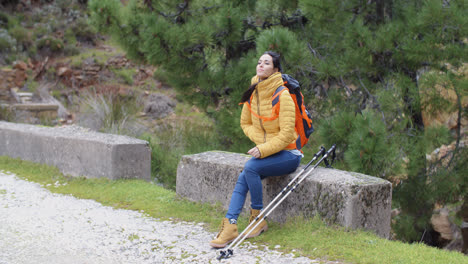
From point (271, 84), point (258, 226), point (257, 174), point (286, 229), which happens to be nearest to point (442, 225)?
point (286, 229)

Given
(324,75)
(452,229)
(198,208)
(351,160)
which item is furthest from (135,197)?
(452,229)

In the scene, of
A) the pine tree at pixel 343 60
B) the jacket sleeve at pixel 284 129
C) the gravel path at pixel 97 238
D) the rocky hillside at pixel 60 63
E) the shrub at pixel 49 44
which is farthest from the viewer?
the shrub at pixel 49 44

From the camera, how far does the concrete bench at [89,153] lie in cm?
564

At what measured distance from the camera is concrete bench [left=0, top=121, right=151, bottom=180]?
5636mm

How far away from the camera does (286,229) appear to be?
3.77 meters

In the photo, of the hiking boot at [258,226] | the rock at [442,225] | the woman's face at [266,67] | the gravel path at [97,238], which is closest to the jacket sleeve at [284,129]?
the woman's face at [266,67]

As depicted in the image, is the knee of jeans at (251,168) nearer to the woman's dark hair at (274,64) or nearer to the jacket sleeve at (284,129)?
the jacket sleeve at (284,129)

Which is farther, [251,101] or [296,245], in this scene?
[251,101]

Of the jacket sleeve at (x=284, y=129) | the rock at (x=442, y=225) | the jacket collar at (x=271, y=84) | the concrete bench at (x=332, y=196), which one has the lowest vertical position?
the rock at (x=442, y=225)

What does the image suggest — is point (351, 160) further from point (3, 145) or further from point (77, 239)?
point (3, 145)

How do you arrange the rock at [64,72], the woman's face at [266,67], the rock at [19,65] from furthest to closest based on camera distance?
1. the rock at [64,72]
2. the rock at [19,65]
3. the woman's face at [266,67]

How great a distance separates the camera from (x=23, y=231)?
409 centimetres

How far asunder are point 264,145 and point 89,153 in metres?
3.02

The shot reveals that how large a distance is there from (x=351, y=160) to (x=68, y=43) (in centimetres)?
2637
